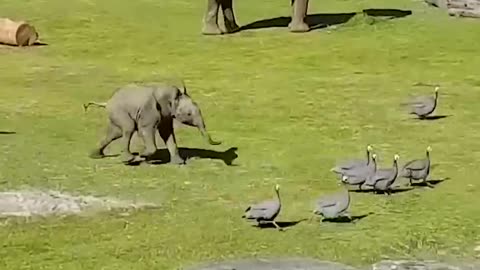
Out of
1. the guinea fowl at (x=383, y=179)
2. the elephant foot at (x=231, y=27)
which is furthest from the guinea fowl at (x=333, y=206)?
the elephant foot at (x=231, y=27)

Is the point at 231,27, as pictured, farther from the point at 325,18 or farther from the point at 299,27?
the point at 325,18

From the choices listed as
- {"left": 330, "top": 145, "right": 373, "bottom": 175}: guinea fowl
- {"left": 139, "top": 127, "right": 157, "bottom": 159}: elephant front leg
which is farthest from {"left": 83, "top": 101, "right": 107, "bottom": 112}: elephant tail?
{"left": 330, "top": 145, "right": 373, "bottom": 175}: guinea fowl

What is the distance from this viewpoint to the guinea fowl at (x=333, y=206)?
7.98 metres

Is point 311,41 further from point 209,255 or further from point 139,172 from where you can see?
point 209,255

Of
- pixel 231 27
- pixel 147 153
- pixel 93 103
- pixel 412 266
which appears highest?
pixel 412 266

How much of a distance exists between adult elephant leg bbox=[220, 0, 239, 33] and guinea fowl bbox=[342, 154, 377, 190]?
7875mm

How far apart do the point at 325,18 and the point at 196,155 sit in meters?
8.05

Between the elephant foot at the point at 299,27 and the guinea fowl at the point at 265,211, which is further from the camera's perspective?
the elephant foot at the point at 299,27

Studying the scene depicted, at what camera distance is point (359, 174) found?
8.70 metres

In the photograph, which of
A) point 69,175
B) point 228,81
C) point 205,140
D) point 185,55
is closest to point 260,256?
point 69,175

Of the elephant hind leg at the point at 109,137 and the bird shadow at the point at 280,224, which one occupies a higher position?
the bird shadow at the point at 280,224

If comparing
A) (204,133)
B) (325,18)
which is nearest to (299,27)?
(325,18)

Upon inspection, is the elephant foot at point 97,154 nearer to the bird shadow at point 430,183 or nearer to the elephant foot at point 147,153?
the elephant foot at point 147,153

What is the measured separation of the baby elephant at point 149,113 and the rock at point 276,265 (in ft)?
8.16
